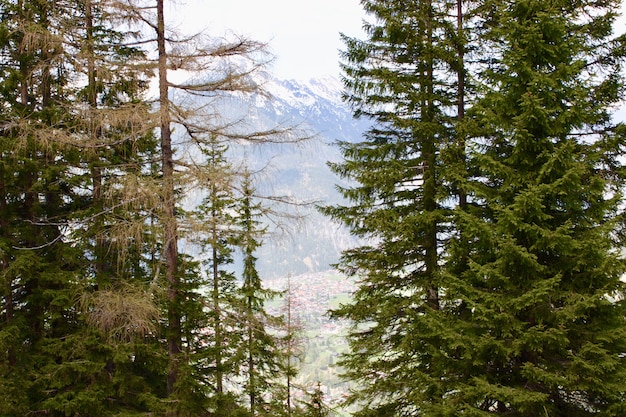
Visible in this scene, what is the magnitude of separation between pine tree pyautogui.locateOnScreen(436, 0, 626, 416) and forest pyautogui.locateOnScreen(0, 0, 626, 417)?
4 centimetres

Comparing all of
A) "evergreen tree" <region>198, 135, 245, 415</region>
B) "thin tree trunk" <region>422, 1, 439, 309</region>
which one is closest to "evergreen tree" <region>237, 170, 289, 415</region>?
"evergreen tree" <region>198, 135, 245, 415</region>

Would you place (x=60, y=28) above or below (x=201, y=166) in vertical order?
above

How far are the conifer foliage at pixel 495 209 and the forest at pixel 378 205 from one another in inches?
1.6

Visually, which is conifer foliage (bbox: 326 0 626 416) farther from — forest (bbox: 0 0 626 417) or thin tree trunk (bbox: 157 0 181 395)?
thin tree trunk (bbox: 157 0 181 395)

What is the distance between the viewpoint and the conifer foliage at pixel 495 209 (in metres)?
6.39

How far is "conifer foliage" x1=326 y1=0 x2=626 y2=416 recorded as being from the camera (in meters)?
6.39

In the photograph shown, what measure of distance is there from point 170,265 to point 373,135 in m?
4.82

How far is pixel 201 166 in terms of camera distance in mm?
7840

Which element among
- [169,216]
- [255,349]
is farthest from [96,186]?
[255,349]

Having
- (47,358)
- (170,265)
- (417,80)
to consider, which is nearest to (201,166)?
(170,265)

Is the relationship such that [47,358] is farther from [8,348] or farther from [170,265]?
[170,265]

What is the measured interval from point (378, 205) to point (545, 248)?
3488 mm

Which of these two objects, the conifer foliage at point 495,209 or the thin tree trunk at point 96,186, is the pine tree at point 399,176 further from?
the thin tree trunk at point 96,186

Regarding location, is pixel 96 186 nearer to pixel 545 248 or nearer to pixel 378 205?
pixel 378 205
